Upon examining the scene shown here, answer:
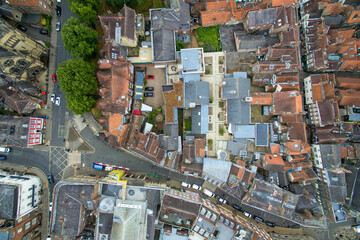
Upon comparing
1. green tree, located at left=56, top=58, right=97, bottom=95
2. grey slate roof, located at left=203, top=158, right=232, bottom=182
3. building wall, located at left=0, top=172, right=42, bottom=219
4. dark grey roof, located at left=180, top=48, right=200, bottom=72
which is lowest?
building wall, located at left=0, top=172, right=42, bottom=219

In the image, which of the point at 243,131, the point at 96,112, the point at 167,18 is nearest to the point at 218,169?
the point at 243,131

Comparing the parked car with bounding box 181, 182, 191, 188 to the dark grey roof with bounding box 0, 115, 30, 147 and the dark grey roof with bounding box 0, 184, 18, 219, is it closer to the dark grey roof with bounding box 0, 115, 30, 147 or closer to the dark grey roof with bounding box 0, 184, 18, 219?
the dark grey roof with bounding box 0, 184, 18, 219

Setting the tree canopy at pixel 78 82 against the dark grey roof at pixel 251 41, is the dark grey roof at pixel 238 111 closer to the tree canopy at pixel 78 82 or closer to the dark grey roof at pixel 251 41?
the dark grey roof at pixel 251 41

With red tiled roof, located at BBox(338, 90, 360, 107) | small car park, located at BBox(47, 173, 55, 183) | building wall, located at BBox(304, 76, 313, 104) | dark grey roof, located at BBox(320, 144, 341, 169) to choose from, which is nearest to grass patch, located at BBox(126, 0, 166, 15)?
building wall, located at BBox(304, 76, 313, 104)

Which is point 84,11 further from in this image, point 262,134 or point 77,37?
point 262,134

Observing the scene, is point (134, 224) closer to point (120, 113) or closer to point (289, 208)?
point (120, 113)
